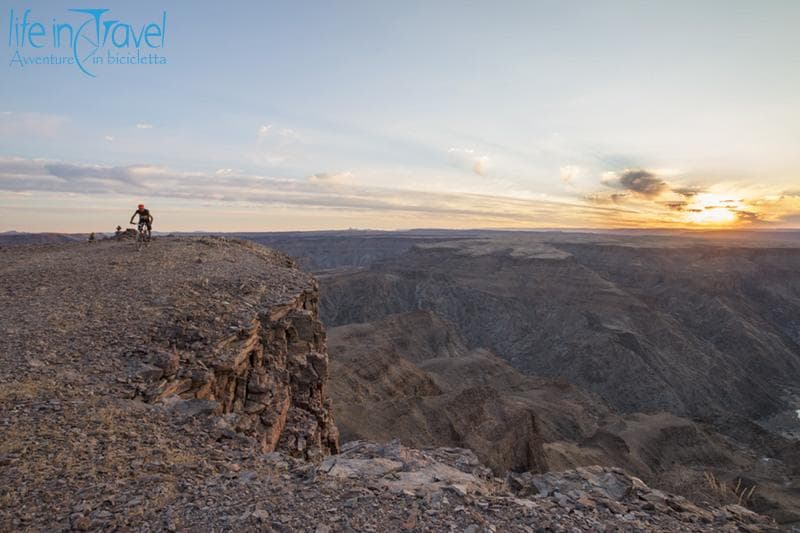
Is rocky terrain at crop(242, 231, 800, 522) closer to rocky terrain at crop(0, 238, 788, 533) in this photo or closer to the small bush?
the small bush

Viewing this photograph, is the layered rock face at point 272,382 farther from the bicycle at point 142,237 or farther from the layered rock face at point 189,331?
the bicycle at point 142,237

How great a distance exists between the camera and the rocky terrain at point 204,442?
5430mm

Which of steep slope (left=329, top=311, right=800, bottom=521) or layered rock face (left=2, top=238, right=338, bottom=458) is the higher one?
layered rock face (left=2, top=238, right=338, bottom=458)

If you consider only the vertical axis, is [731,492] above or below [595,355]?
above

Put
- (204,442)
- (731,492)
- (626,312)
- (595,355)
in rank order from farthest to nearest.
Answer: (626,312), (595,355), (731,492), (204,442)

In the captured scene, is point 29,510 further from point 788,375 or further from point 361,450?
point 788,375

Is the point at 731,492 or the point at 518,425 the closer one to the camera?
the point at 731,492

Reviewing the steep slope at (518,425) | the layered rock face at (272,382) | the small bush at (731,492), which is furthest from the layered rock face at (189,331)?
the small bush at (731,492)

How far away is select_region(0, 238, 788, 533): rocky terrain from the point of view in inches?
214

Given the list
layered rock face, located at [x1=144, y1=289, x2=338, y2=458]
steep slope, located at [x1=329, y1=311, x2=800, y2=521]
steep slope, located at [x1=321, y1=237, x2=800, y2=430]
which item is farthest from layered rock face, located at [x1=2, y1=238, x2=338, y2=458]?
steep slope, located at [x1=321, y1=237, x2=800, y2=430]

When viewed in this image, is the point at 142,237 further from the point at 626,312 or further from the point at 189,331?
the point at 626,312

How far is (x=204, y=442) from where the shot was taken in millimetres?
7422

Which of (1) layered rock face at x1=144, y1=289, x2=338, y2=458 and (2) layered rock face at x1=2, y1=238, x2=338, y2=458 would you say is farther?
(1) layered rock face at x1=144, y1=289, x2=338, y2=458

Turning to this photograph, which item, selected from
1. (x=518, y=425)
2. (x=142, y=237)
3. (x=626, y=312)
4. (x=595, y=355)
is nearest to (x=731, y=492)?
(x=518, y=425)
